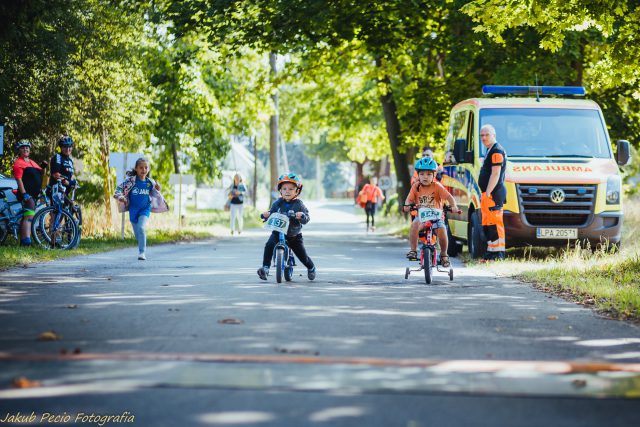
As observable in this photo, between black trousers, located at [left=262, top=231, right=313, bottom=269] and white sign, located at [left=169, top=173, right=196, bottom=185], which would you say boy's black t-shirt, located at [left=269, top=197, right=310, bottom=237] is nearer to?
black trousers, located at [left=262, top=231, right=313, bottom=269]

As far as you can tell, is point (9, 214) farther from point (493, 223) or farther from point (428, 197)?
point (493, 223)

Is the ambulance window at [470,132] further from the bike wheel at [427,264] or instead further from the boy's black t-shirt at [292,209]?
the boy's black t-shirt at [292,209]

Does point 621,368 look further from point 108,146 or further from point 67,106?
point 108,146

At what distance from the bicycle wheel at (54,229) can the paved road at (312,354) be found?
4557 mm

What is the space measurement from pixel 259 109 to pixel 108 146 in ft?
42.4

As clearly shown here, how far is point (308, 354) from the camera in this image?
659cm

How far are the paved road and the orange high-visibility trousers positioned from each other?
4.01 m

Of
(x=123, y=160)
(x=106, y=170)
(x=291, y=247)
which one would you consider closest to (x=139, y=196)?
(x=291, y=247)

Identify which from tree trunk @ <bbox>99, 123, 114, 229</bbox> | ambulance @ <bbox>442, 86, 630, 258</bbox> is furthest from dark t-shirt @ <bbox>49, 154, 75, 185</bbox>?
tree trunk @ <bbox>99, 123, 114, 229</bbox>

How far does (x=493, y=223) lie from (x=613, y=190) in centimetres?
Answer: 238

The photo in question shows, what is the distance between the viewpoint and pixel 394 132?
101 feet

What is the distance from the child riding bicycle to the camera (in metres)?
12.6

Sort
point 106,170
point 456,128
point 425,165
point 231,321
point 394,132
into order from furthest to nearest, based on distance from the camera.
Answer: point 394,132 → point 106,170 → point 456,128 → point 425,165 → point 231,321

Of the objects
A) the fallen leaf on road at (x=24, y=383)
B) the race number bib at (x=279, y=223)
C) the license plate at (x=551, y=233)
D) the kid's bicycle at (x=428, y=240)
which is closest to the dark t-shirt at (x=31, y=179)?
the race number bib at (x=279, y=223)
